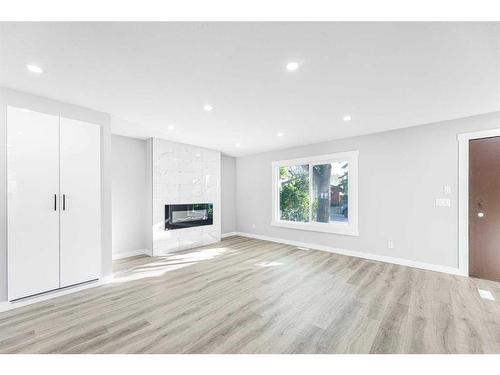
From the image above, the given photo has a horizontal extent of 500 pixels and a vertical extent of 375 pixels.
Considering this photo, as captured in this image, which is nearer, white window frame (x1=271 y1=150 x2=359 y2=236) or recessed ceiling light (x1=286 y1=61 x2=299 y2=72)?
recessed ceiling light (x1=286 y1=61 x2=299 y2=72)

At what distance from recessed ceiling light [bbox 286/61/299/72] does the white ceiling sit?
2.1 inches

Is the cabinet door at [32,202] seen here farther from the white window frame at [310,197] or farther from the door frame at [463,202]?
the door frame at [463,202]

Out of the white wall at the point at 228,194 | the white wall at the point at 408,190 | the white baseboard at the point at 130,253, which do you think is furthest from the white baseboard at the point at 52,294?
the white wall at the point at 408,190

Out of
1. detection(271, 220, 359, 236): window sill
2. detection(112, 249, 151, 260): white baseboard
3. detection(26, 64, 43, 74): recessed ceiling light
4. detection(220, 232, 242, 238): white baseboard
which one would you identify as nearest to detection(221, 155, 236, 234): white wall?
detection(220, 232, 242, 238): white baseboard

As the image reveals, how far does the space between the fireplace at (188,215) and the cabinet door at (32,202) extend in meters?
2.20

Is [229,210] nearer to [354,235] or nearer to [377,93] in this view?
[354,235]

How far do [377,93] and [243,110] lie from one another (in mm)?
1710

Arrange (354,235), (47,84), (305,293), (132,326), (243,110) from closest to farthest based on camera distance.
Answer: (132,326), (47,84), (305,293), (243,110), (354,235)

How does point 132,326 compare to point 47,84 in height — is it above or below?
below

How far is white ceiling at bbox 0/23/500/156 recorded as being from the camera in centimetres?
154

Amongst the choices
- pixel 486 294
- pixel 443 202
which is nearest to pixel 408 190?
pixel 443 202

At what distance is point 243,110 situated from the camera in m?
3.06

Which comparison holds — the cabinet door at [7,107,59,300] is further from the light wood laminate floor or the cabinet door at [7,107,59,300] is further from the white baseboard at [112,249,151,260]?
the white baseboard at [112,249,151,260]

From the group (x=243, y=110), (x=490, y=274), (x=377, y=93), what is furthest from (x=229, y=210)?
(x=490, y=274)
